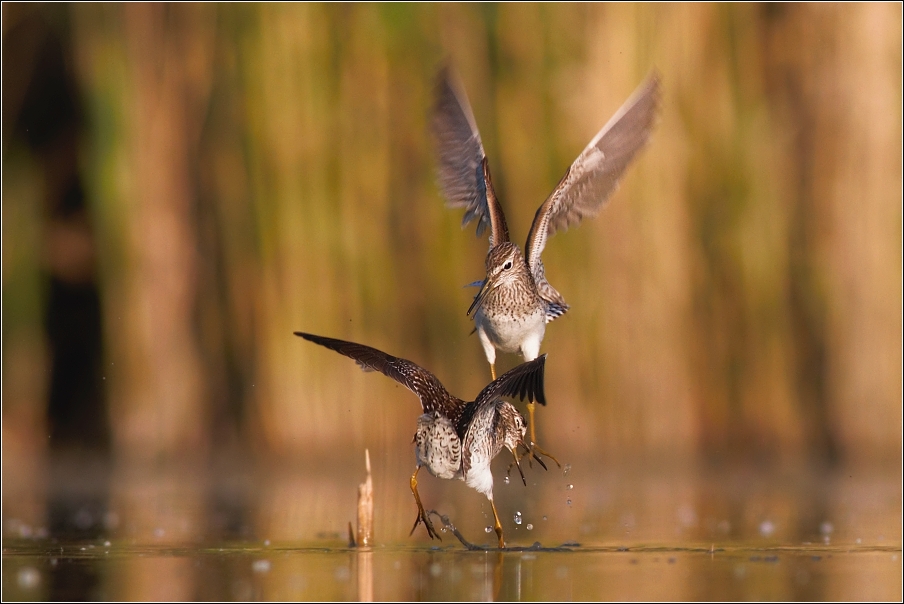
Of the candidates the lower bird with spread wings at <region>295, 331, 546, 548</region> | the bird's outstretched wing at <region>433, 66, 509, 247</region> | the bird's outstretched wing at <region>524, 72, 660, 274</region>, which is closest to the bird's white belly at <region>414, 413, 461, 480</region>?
the lower bird with spread wings at <region>295, 331, 546, 548</region>

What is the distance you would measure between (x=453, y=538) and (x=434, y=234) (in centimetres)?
364

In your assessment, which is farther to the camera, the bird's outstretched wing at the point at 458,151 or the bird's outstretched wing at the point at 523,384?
the bird's outstretched wing at the point at 458,151

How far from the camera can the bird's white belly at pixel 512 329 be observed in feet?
23.2

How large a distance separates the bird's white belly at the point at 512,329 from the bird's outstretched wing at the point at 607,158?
1.87ft

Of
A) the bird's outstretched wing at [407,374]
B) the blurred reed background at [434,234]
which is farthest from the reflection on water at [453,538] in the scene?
the bird's outstretched wing at [407,374]

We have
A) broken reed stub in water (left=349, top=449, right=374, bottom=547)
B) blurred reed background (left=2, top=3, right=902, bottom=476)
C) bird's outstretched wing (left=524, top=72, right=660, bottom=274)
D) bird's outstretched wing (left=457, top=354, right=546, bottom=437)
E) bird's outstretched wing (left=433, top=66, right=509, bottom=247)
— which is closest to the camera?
bird's outstretched wing (left=457, top=354, right=546, bottom=437)

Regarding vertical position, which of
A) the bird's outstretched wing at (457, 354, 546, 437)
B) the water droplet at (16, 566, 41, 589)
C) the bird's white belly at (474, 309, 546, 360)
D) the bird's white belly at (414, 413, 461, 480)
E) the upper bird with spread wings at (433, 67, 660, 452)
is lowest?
the water droplet at (16, 566, 41, 589)

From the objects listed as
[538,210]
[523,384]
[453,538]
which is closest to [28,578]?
[523,384]

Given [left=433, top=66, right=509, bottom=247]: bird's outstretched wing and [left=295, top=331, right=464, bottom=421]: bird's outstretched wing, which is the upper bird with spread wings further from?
[left=295, top=331, right=464, bottom=421]: bird's outstretched wing

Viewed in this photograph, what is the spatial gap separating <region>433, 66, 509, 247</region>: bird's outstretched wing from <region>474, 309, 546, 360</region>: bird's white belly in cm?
93

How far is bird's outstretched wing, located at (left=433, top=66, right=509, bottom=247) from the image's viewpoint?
26.6 ft

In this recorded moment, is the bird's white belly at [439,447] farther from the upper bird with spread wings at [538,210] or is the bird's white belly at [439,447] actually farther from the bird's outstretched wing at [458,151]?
the bird's outstretched wing at [458,151]

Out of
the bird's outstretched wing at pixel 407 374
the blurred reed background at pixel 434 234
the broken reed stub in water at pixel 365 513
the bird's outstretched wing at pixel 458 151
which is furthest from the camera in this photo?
the blurred reed background at pixel 434 234

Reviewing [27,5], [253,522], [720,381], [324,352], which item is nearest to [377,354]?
[253,522]
